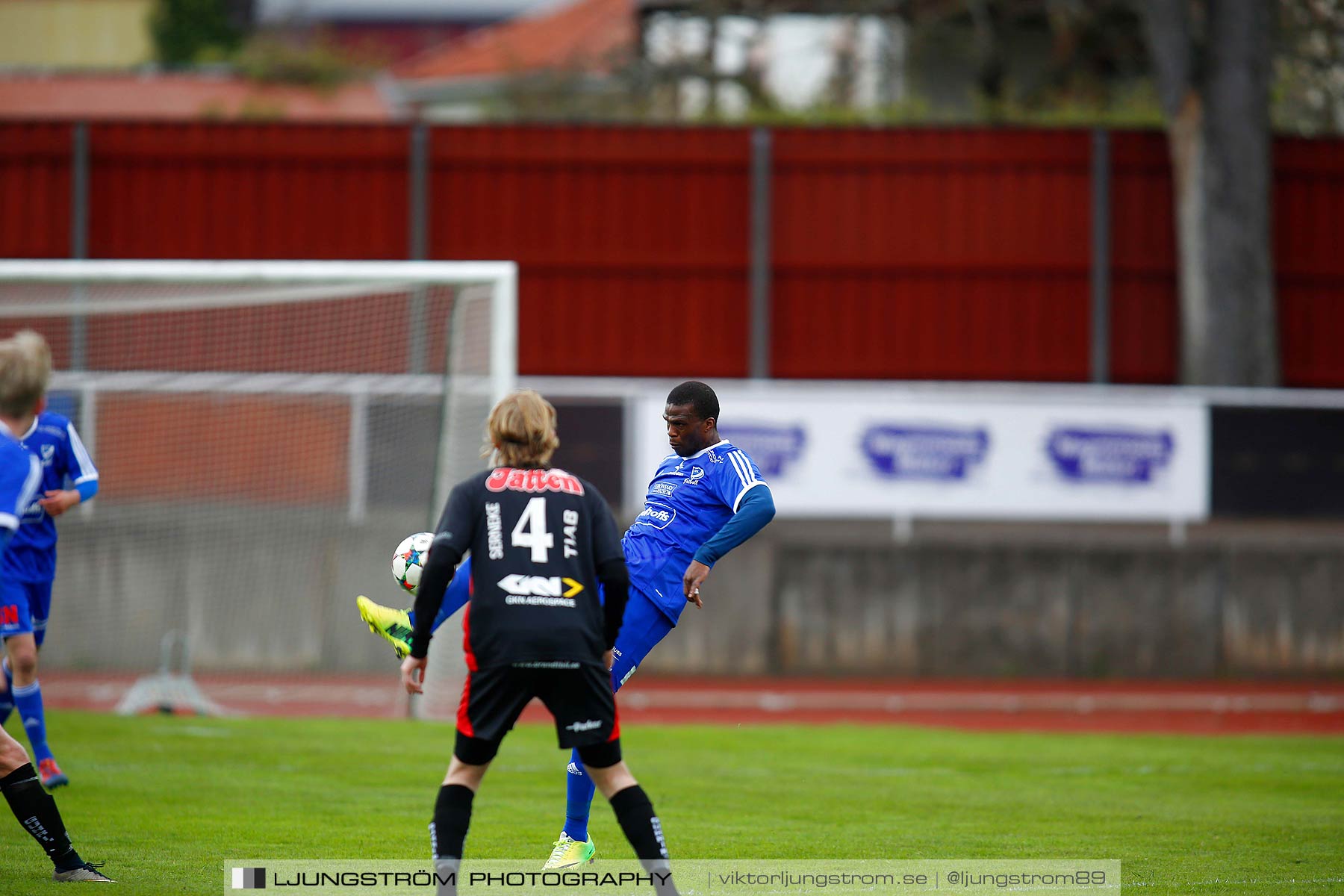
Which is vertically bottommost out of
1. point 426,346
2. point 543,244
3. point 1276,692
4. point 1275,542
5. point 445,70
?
point 1276,692

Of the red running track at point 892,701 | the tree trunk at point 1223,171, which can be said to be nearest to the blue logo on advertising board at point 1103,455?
the red running track at point 892,701

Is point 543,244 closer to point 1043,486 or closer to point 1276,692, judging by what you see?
point 1043,486

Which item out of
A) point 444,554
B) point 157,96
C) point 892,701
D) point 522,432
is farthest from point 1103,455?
point 157,96

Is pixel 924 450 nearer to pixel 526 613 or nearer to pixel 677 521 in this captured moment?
pixel 677 521

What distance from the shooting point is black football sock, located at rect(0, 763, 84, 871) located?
5.66 meters

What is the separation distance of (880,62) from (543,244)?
33.8 ft

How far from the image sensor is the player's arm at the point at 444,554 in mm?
5129

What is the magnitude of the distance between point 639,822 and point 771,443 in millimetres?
12052

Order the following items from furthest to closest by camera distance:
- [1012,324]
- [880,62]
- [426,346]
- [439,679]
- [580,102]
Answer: [580,102] < [880,62] < [1012,324] < [426,346] < [439,679]

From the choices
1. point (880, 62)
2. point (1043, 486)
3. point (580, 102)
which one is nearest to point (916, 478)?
point (1043, 486)

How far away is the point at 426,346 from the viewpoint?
1559 centimetres

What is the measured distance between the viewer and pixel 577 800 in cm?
650

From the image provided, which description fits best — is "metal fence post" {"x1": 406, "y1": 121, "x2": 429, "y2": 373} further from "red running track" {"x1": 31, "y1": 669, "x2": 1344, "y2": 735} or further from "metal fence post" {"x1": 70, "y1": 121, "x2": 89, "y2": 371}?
"red running track" {"x1": 31, "y1": 669, "x2": 1344, "y2": 735}

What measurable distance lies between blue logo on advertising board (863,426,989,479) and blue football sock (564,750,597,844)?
11115 millimetres
